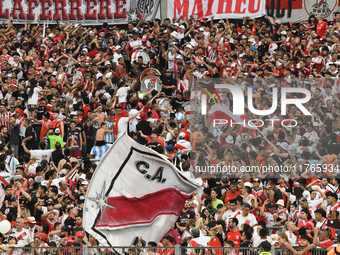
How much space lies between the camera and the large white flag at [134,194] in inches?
539

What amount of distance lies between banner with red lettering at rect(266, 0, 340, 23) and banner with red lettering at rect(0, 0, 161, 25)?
558 centimetres

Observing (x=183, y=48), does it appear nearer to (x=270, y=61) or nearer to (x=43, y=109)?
(x=270, y=61)

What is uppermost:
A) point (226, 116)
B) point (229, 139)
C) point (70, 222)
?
point (226, 116)

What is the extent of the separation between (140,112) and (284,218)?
283 inches

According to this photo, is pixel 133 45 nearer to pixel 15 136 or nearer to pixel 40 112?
pixel 40 112

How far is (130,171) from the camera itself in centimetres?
1404

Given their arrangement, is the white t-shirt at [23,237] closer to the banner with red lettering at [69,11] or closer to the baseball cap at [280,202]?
the baseball cap at [280,202]

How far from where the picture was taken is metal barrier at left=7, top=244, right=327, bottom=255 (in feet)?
40.4

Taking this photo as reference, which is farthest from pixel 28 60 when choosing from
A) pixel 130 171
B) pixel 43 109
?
pixel 130 171

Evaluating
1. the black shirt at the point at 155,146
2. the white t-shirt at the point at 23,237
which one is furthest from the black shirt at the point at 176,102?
the white t-shirt at the point at 23,237

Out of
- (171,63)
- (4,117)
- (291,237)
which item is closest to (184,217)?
(291,237)

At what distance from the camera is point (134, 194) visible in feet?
45.9

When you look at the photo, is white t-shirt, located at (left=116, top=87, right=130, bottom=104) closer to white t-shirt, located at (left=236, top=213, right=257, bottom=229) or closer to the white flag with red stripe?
the white flag with red stripe

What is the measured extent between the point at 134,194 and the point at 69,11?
17498 mm
